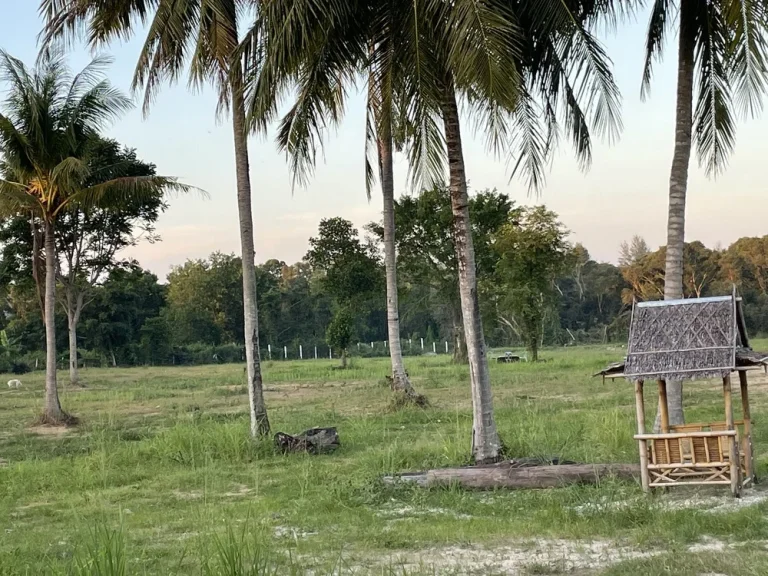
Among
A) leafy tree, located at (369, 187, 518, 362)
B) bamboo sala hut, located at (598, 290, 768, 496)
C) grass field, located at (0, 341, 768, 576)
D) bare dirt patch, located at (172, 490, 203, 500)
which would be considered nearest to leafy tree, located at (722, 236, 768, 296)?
leafy tree, located at (369, 187, 518, 362)

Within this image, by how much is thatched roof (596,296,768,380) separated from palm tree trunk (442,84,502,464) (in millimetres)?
1787

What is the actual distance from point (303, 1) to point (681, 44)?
4.99 m

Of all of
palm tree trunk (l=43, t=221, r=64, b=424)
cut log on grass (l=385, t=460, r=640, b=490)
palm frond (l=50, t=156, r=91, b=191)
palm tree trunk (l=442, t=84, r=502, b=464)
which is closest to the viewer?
cut log on grass (l=385, t=460, r=640, b=490)

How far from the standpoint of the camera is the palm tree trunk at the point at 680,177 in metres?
10.4

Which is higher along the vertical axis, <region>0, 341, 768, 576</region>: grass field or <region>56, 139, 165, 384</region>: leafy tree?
<region>56, 139, 165, 384</region>: leafy tree

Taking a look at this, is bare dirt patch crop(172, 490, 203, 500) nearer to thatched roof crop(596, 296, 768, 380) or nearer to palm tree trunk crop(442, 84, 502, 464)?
palm tree trunk crop(442, 84, 502, 464)

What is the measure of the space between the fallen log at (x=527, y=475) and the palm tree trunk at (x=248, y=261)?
478cm

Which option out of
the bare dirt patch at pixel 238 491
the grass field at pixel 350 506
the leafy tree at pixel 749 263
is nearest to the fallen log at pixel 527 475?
the grass field at pixel 350 506

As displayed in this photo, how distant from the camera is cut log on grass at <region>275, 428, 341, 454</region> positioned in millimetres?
12242

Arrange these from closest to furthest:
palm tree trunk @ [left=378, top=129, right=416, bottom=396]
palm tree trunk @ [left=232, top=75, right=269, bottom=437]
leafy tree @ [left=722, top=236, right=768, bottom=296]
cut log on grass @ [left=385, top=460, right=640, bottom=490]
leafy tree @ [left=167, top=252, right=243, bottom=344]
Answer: cut log on grass @ [left=385, top=460, right=640, bottom=490]
palm tree trunk @ [left=232, top=75, right=269, bottom=437]
palm tree trunk @ [left=378, top=129, right=416, bottom=396]
leafy tree @ [left=722, top=236, right=768, bottom=296]
leafy tree @ [left=167, top=252, right=243, bottom=344]

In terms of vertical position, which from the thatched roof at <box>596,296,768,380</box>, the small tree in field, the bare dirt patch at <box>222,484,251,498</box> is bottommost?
the bare dirt patch at <box>222,484,251,498</box>

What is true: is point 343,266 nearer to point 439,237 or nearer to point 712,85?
point 439,237

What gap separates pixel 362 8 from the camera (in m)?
10.8

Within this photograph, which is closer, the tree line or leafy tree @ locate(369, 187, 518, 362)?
the tree line
